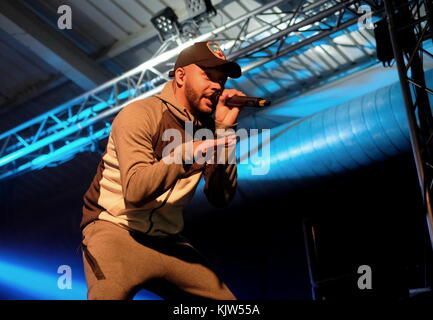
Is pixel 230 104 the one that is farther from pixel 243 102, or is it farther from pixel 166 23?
pixel 166 23

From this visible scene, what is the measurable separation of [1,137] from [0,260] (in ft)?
7.19

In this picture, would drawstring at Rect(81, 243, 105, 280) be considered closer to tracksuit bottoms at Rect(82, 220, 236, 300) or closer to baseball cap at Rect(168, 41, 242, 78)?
tracksuit bottoms at Rect(82, 220, 236, 300)

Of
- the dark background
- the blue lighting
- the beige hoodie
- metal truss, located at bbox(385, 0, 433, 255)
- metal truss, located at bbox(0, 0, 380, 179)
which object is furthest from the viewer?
the blue lighting

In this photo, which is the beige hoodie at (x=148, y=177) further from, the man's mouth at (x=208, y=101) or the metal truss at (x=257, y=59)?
the metal truss at (x=257, y=59)

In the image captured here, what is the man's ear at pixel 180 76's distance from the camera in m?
1.94

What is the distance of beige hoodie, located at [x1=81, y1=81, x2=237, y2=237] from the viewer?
1560 millimetres

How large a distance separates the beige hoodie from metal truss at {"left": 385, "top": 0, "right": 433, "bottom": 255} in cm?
233

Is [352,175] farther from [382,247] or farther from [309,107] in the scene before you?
[309,107]

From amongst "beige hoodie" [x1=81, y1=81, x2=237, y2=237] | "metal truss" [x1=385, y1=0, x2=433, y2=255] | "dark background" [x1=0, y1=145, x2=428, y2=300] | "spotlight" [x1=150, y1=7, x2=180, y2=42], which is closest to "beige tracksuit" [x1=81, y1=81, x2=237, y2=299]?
"beige hoodie" [x1=81, y1=81, x2=237, y2=237]

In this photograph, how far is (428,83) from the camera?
15.6 feet

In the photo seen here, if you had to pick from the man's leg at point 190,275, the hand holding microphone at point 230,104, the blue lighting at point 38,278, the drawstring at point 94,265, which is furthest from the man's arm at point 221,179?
the blue lighting at point 38,278

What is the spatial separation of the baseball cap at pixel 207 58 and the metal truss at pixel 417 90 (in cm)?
232

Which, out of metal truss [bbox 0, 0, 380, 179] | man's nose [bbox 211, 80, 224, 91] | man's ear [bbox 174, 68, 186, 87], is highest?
metal truss [bbox 0, 0, 380, 179]
